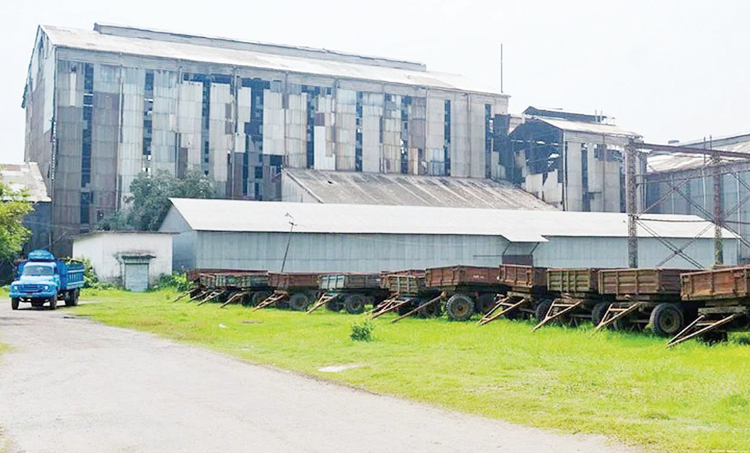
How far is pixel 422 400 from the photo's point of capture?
40.9 feet

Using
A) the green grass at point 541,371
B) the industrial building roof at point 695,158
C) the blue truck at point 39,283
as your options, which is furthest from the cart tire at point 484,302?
the industrial building roof at point 695,158

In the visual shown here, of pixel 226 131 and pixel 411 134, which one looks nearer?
pixel 226 131

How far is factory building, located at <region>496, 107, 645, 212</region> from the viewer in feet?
263

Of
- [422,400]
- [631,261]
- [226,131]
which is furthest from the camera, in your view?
[226,131]

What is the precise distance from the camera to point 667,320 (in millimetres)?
20406

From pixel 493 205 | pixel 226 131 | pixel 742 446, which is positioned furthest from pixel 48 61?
pixel 742 446

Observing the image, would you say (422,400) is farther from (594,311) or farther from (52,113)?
(52,113)

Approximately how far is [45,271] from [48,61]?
44528 mm

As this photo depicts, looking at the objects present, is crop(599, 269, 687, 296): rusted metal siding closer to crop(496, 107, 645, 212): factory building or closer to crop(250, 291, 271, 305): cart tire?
crop(250, 291, 271, 305): cart tire

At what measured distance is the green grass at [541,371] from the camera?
10.3m

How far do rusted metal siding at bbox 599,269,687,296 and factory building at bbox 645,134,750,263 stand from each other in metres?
50.0

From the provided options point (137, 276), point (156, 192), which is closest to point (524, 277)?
point (137, 276)

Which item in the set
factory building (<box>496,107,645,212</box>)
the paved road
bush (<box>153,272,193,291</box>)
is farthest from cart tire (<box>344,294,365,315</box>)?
factory building (<box>496,107,645,212</box>)

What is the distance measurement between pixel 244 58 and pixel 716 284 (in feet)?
221
